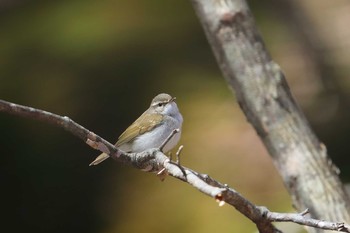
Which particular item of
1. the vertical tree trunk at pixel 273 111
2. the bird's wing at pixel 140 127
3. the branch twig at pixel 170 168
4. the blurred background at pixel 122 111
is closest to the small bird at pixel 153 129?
the bird's wing at pixel 140 127

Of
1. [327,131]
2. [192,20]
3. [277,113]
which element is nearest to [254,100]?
[277,113]

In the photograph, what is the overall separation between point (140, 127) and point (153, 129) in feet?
0.15

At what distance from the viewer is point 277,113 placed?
2877mm

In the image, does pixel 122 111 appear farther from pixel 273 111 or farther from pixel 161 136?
pixel 161 136

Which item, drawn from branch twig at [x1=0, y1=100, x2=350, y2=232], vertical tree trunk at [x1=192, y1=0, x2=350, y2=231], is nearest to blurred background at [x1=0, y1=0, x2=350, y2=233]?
vertical tree trunk at [x1=192, y1=0, x2=350, y2=231]

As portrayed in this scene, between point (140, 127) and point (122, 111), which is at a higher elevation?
point (140, 127)

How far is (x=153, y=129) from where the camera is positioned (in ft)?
7.81

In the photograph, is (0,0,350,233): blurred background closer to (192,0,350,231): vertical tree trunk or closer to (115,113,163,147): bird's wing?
(192,0,350,231): vertical tree trunk

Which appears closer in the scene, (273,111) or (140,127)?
(140,127)

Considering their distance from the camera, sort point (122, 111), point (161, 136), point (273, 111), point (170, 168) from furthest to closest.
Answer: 1. point (122, 111)
2. point (273, 111)
3. point (161, 136)
4. point (170, 168)

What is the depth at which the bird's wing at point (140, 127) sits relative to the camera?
223 cm

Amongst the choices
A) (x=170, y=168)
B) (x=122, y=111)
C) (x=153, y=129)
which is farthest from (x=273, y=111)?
(x=122, y=111)

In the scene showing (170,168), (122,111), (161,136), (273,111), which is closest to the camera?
(170,168)

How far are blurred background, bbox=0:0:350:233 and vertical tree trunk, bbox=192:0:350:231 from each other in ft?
3.71
